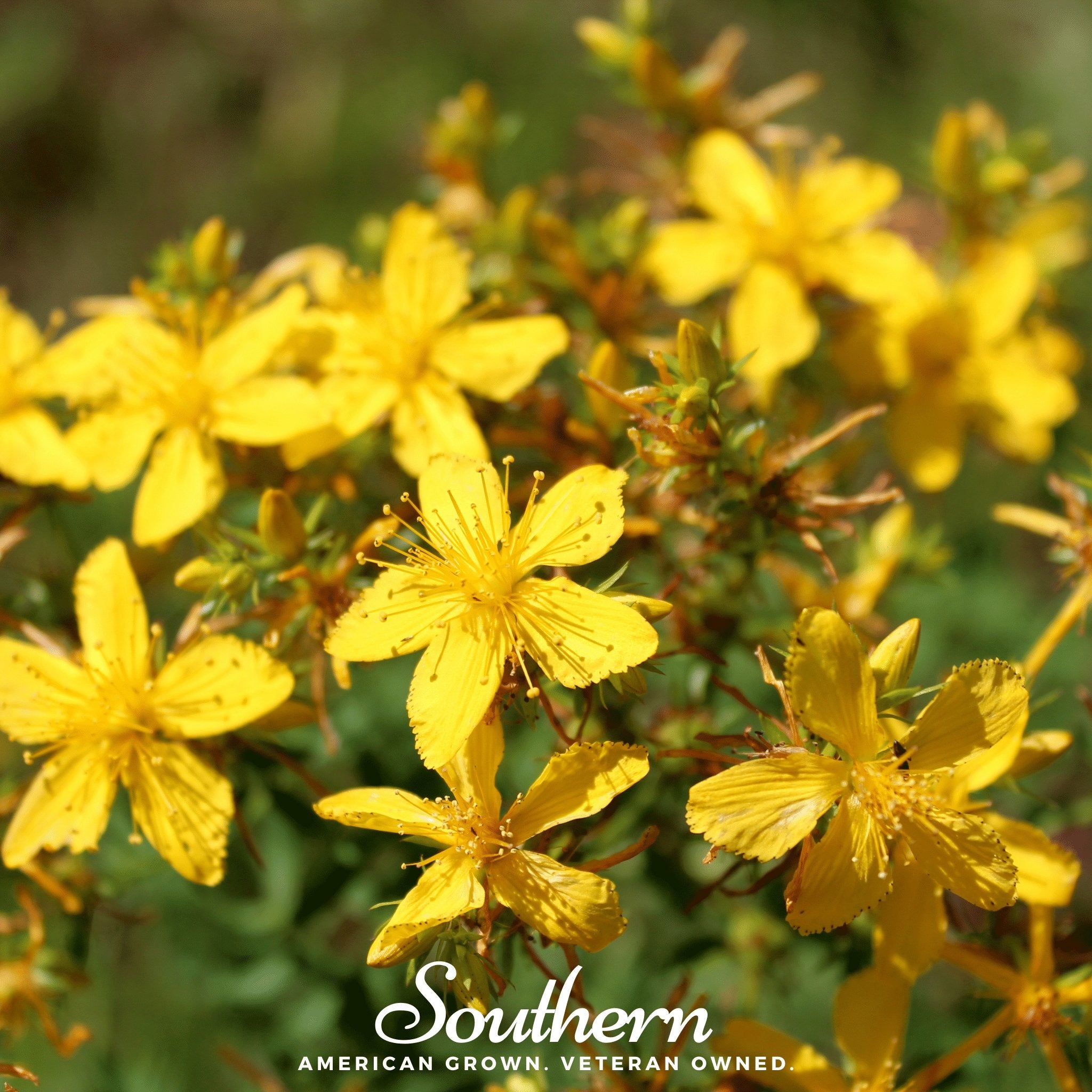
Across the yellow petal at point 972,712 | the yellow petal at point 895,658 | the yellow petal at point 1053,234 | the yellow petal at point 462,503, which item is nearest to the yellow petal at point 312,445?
the yellow petal at point 462,503

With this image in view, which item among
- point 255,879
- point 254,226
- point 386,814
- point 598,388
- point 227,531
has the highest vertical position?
point 254,226

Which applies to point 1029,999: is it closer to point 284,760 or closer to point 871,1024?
point 871,1024

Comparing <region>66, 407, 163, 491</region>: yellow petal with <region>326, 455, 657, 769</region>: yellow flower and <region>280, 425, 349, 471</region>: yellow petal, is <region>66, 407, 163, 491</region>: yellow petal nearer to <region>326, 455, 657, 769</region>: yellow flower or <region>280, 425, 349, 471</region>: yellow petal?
<region>280, 425, 349, 471</region>: yellow petal

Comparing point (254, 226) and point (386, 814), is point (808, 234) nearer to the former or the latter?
point (386, 814)

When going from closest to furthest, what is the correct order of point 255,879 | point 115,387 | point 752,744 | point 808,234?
point 752,744 → point 115,387 → point 808,234 → point 255,879

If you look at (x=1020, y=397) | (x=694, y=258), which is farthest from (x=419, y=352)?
(x=1020, y=397)

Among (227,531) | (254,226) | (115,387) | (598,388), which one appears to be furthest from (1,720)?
(254,226)

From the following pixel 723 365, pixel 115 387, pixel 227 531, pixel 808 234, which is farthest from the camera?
pixel 808 234
